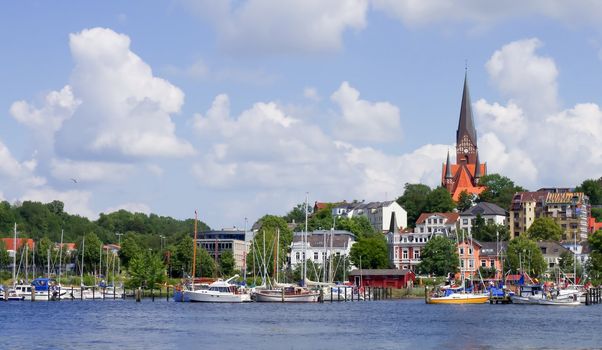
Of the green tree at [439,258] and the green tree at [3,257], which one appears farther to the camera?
the green tree at [3,257]

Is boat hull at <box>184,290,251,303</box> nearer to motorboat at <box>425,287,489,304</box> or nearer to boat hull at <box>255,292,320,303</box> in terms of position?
boat hull at <box>255,292,320,303</box>

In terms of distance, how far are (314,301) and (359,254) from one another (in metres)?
54.3

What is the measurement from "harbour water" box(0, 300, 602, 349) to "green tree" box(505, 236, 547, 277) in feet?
173

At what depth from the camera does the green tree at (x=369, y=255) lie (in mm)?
190375

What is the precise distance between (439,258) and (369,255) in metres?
13.5

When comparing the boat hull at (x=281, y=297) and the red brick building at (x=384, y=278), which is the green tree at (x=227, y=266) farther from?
the boat hull at (x=281, y=297)

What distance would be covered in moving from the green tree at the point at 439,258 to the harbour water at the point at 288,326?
5189 cm

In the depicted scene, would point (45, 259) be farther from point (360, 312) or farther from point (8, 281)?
point (360, 312)

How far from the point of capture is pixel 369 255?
191m

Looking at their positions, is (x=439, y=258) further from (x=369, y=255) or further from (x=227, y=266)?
(x=227, y=266)

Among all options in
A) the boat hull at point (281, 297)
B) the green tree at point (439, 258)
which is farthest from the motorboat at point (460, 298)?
the green tree at point (439, 258)

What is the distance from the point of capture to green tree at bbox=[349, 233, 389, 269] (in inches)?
7495

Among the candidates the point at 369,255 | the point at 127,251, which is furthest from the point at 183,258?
the point at 369,255

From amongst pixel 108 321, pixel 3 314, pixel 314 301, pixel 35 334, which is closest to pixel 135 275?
pixel 314 301
